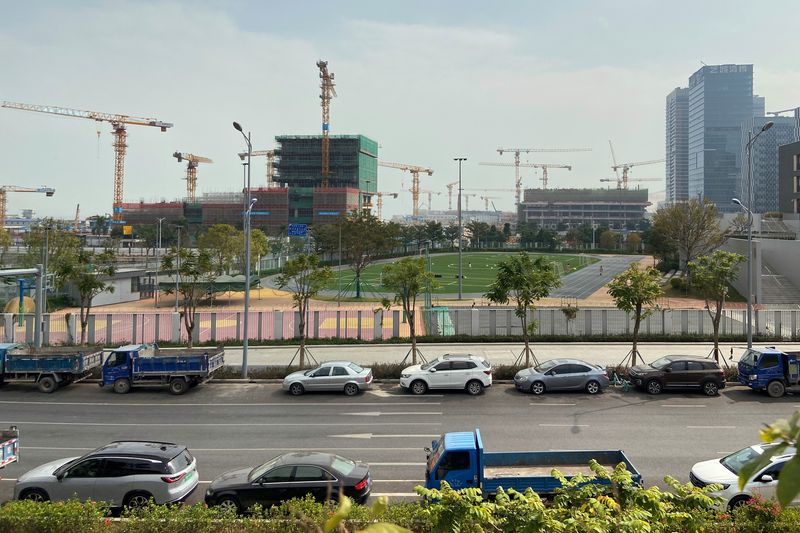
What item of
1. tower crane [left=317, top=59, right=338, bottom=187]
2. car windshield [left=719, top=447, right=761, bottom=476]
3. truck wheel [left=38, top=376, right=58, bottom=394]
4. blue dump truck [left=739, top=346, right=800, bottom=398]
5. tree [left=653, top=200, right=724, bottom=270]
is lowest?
truck wheel [left=38, top=376, right=58, bottom=394]

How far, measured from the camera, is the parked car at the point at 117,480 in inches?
529

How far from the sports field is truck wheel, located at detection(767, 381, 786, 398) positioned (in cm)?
2721

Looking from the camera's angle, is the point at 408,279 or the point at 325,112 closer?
the point at 408,279

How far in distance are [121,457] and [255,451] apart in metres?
4.73

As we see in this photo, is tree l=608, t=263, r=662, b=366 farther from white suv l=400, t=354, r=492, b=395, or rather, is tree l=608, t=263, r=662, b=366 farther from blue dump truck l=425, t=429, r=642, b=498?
blue dump truck l=425, t=429, r=642, b=498

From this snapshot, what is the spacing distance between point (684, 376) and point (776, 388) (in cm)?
323

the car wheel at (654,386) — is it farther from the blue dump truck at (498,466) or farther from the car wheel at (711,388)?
the blue dump truck at (498,466)

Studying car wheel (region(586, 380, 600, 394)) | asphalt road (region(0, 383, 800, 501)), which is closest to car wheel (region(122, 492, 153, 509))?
asphalt road (region(0, 383, 800, 501))

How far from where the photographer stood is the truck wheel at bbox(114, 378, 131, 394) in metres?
25.6

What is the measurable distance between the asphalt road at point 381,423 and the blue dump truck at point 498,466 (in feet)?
5.21

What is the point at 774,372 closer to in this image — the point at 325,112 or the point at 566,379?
the point at 566,379

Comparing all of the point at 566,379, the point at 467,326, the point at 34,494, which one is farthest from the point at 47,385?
the point at 467,326

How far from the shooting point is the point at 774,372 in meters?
24.0

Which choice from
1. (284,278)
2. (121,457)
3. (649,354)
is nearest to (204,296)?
(284,278)
